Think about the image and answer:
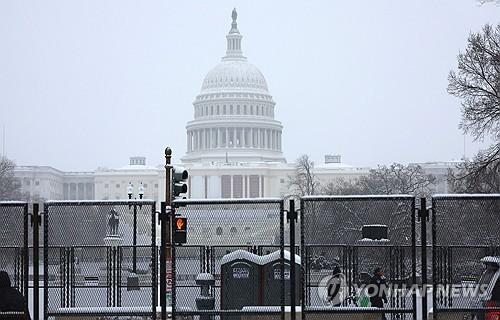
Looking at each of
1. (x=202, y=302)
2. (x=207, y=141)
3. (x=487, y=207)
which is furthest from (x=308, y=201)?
(x=207, y=141)

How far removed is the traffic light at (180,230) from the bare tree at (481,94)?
21350 millimetres

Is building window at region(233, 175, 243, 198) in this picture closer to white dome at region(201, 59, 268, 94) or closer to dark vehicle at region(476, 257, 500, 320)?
white dome at region(201, 59, 268, 94)

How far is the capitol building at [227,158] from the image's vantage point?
7037 inches

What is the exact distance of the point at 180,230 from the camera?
52.6 feet

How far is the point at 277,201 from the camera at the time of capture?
605 inches

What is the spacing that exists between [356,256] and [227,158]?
166 m

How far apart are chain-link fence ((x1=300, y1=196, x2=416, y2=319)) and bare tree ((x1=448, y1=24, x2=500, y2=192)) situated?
17.0 m

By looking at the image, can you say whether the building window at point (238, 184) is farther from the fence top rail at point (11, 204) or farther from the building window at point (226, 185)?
the fence top rail at point (11, 204)

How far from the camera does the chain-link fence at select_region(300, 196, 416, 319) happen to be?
15.8 metres

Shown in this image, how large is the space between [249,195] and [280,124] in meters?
21.1

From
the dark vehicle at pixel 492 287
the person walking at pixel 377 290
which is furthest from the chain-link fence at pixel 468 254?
the person walking at pixel 377 290

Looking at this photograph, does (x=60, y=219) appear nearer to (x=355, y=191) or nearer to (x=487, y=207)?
(x=487, y=207)

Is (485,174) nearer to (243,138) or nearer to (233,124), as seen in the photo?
(233,124)

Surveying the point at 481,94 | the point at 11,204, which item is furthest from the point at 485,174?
the point at 11,204
